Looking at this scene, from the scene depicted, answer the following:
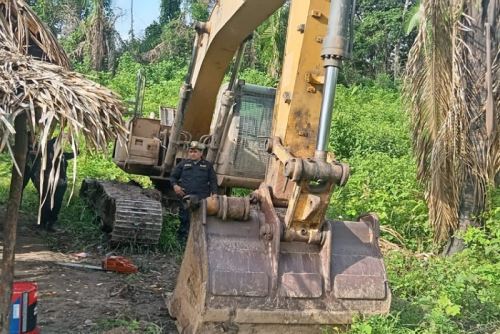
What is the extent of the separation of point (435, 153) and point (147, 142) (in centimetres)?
407

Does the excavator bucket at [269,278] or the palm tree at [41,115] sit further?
the excavator bucket at [269,278]

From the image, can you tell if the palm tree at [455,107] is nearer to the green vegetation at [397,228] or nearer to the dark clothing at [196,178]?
the green vegetation at [397,228]

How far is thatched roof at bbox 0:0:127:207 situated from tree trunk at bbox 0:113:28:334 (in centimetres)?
10

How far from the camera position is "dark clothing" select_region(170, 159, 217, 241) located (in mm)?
8500

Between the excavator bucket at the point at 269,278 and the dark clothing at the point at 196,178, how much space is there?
2.91 m

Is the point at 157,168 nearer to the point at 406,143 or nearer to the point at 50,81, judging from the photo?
the point at 50,81

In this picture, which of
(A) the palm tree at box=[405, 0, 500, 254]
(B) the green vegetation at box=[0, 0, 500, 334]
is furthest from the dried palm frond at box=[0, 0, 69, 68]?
(A) the palm tree at box=[405, 0, 500, 254]

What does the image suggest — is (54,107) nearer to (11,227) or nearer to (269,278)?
(11,227)

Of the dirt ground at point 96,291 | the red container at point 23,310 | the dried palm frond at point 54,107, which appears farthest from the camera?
the dirt ground at point 96,291

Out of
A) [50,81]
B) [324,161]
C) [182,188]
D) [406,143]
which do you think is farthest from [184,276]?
[406,143]

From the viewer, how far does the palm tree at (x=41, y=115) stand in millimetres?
4086

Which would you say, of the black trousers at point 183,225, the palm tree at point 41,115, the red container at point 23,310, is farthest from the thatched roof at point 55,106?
the black trousers at point 183,225

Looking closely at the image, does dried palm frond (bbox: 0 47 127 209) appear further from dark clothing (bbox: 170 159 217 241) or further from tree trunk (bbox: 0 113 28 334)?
dark clothing (bbox: 170 159 217 241)

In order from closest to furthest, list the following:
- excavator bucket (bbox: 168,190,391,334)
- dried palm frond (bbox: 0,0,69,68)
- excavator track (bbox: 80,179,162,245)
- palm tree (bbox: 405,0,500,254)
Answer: excavator bucket (bbox: 168,190,391,334)
dried palm frond (bbox: 0,0,69,68)
excavator track (bbox: 80,179,162,245)
palm tree (bbox: 405,0,500,254)
